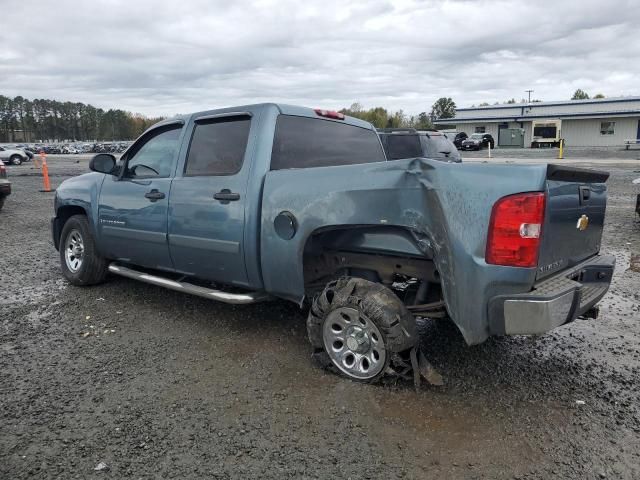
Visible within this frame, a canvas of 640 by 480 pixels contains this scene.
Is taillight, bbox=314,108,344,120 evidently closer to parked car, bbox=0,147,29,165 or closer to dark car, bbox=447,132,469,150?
parked car, bbox=0,147,29,165

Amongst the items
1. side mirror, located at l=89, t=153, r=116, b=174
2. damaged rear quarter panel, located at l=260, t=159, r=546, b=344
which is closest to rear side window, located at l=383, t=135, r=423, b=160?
side mirror, located at l=89, t=153, r=116, b=174

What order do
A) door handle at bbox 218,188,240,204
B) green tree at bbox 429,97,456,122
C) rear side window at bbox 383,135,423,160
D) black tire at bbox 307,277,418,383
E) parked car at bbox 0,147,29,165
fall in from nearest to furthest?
black tire at bbox 307,277,418,383
door handle at bbox 218,188,240,204
rear side window at bbox 383,135,423,160
parked car at bbox 0,147,29,165
green tree at bbox 429,97,456,122

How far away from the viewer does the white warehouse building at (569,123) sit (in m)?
50.8

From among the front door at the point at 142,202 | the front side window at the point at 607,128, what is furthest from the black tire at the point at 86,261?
the front side window at the point at 607,128

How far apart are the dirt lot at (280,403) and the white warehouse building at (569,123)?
5052 cm

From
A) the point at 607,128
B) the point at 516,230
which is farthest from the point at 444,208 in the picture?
the point at 607,128

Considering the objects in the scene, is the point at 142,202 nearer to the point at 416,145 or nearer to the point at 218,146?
the point at 218,146

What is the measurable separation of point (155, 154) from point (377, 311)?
2.87 meters

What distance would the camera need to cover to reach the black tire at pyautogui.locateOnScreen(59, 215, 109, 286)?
5688 millimetres

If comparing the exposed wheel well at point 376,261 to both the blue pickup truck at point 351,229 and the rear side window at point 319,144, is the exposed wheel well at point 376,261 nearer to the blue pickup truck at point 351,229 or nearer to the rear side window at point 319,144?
the blue pickup truck at point 351,229

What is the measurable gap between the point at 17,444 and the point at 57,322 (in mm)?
2132

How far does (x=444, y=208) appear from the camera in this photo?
2984 millimetres

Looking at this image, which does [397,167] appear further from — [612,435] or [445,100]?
[445,100]

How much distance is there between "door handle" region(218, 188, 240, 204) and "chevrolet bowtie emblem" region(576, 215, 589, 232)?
2.39 meters
